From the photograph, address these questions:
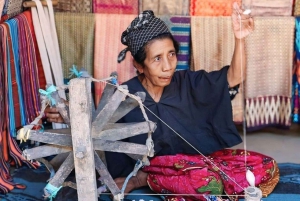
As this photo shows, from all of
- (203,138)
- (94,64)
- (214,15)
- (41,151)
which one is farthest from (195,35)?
(41,151)

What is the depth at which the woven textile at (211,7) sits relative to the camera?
10.6ft

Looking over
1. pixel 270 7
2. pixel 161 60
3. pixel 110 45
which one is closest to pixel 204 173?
pixel 161 60

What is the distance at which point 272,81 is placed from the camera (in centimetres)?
324

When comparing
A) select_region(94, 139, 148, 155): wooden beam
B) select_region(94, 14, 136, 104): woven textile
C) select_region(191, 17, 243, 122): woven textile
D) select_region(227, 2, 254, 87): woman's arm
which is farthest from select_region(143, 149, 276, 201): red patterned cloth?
select_region(94, 14, 136, 104): woven textile

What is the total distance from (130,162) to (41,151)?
772 millimetres

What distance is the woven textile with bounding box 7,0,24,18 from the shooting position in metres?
3.00

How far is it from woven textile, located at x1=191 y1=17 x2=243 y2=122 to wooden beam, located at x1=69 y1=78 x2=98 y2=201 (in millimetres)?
1503

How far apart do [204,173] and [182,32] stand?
116cm

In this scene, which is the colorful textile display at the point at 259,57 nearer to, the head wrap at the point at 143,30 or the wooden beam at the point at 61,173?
the head wrap at the point at 143,30

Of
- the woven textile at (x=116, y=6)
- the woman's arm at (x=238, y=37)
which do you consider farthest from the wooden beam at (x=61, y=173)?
the woven textile at (x=116, y=6)

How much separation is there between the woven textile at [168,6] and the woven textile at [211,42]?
107 mm

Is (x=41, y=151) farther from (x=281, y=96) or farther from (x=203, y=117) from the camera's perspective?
(x=281, y=96)

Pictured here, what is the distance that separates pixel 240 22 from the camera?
7.26 feet

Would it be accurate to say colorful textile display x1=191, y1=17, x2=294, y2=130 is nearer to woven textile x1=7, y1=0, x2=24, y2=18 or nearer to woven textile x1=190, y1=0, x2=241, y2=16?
woven textile x1=190, y1=0, x2=241, y2=16
